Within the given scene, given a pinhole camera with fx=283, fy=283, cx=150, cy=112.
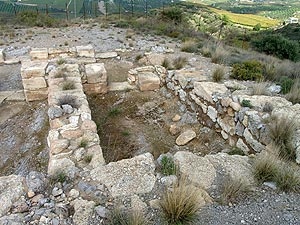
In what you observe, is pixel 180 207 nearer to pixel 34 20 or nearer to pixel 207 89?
pixel 207 89

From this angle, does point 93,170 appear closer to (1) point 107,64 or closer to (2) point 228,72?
(2) point 228,72

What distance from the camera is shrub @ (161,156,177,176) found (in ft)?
11.6

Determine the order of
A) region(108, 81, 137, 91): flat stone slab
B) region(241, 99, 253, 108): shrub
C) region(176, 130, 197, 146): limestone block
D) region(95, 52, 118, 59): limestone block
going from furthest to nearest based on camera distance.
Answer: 1. region(95, 52, 118, 59): limestone block
2. region(108, 81, 137, 91): flat stone slab
3. region(176, 130, 197, 146): limestone block
4. region(241, 99, 253, 108): shrub

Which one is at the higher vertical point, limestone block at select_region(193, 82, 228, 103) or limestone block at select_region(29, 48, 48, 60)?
limestone block at select_region(193, 82, 228, 103)

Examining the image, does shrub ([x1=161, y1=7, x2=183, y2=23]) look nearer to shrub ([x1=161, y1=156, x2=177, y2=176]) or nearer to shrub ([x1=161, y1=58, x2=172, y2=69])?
shrub ([x1=161, y1=58, x2=172, y2=69])

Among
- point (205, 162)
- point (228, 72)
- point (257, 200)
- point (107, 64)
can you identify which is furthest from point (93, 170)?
point (107, 64)

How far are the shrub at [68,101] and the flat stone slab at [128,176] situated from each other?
93.0 inches

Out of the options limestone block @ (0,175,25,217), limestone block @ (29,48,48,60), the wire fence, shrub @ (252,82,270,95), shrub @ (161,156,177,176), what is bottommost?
the wire fence

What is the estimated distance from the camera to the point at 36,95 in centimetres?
751

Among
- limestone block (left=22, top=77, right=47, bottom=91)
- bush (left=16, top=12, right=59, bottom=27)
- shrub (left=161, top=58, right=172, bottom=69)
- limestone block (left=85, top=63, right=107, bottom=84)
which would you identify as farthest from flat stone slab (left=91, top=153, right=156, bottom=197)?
bush (left=16, top=12, right=59, bottom=27)

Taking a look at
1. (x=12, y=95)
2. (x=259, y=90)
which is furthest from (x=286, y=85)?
(x=12, y=95)

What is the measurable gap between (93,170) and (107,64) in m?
6.56

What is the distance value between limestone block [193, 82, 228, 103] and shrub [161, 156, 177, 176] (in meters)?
2.67

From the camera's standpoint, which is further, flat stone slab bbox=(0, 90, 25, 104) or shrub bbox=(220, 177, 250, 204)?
flat stone slab bbox=(0, 90, 25, 104)
